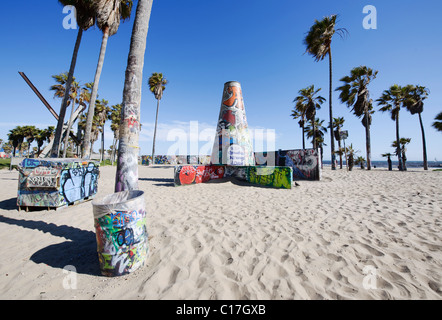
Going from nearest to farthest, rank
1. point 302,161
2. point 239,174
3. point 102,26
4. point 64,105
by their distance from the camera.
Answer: point 64,105, point 102,26, point 239,174, point 302,161

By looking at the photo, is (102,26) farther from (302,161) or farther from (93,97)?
(302,161)

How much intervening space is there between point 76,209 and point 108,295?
442 cm

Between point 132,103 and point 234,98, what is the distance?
7.56 m

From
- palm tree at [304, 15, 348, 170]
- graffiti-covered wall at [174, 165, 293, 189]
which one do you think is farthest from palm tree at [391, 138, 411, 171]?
graffiti-covered wall at [174, 165, 293, 189]

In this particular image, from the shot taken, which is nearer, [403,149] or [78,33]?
[78,33]

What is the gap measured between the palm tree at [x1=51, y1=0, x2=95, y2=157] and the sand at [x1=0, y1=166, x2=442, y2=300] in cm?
497

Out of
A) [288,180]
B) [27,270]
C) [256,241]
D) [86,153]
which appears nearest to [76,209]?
[27,270]

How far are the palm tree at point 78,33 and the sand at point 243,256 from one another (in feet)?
16.3

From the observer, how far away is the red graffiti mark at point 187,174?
930 centimetres

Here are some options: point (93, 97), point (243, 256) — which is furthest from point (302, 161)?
point (93, 97)

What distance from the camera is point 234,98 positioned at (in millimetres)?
10156

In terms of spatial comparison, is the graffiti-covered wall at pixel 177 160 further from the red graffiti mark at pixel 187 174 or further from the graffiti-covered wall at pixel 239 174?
the red graffiti mark at pixel 187 174
